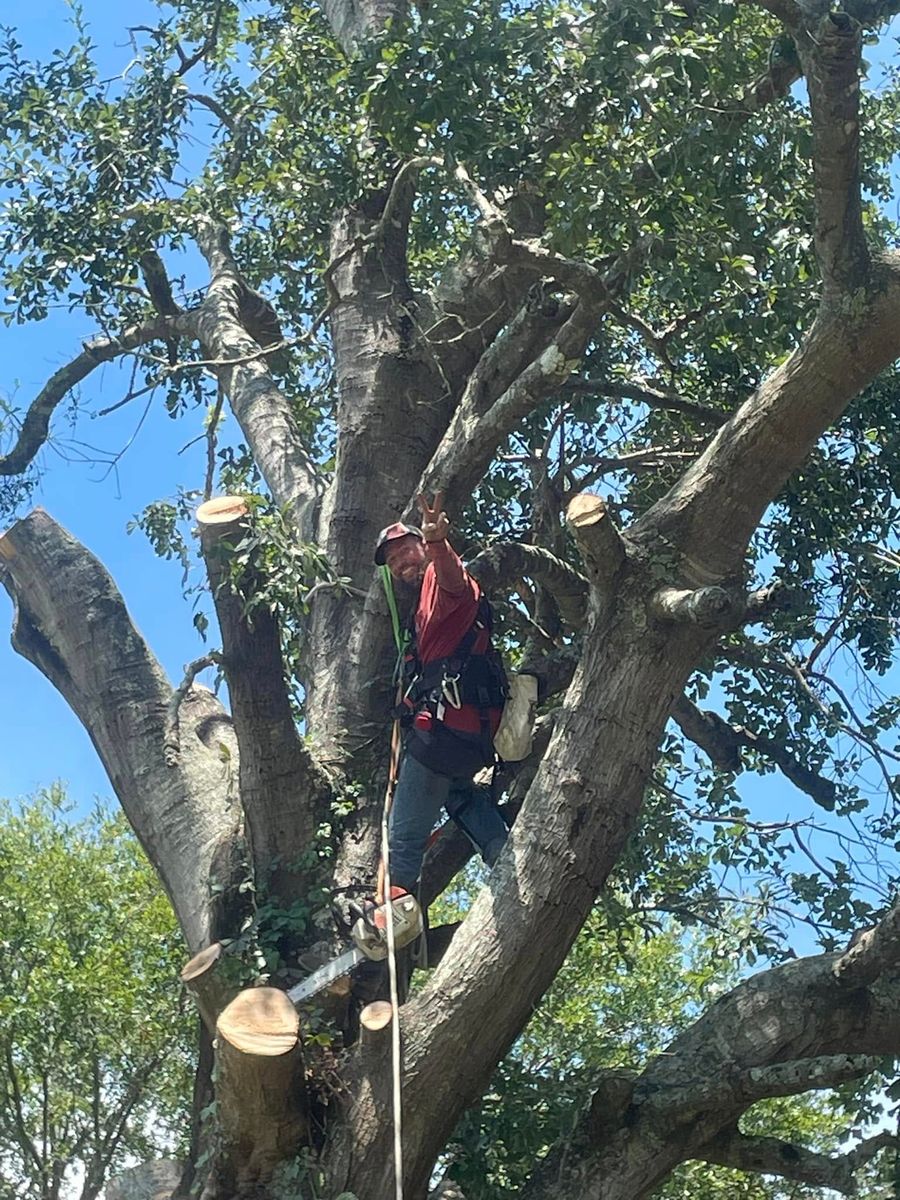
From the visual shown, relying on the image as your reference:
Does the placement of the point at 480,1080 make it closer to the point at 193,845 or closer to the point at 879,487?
the point at 193,845

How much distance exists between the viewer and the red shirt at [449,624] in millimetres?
5188

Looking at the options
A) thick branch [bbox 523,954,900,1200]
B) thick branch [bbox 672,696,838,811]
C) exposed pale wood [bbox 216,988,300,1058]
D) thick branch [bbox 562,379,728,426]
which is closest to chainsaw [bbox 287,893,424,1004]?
exposed pale wood [bbox 216,988,300,1058]

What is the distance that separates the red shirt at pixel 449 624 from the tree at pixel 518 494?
0.40 metres

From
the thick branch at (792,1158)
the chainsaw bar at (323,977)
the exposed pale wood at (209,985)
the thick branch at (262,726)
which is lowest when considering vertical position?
the thick branch at (792,1158)

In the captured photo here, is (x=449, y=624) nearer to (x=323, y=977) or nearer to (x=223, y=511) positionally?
(x=223, y=511)

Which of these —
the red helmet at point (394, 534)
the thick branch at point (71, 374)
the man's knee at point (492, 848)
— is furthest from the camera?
the thick branch at point (71, 374)

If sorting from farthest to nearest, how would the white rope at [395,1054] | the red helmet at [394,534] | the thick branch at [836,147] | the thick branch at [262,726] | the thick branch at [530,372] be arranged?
the red helmet at [394,534] < the thick branch at [530,372] < the thick branch at [262,726] < the white rope at [395,1054] < the thick branch at [836,147]

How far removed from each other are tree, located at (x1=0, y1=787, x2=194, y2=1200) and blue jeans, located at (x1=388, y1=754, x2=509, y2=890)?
17.4ft

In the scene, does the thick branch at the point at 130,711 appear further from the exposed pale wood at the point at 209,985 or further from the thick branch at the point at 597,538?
the thick branch at the point at 597,538

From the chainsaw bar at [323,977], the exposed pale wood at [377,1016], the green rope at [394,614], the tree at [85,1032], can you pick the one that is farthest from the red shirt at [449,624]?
the tree at [85,1032]

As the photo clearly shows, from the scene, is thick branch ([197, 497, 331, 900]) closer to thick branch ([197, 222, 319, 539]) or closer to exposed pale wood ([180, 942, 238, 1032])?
exposed pale wood ([180, 942, 238, 1032])

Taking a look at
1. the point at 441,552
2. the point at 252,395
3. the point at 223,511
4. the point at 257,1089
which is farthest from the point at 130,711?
the point at 252,395

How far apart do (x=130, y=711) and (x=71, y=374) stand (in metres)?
2.95

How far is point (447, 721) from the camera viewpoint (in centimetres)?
526
